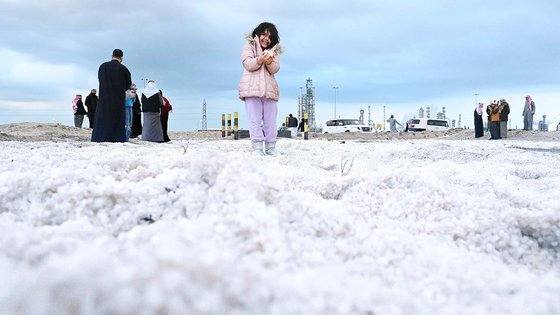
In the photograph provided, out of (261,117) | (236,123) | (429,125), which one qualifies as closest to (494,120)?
(236,123)

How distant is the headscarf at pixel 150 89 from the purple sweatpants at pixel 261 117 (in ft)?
16.0

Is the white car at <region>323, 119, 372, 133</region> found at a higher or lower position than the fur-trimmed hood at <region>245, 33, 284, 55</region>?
lower

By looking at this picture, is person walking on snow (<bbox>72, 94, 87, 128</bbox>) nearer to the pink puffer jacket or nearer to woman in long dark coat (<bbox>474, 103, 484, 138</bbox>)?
the pink puffer jacket

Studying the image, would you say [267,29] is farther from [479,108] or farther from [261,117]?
[479,108]

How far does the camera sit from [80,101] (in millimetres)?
19281

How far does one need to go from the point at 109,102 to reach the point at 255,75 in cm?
335

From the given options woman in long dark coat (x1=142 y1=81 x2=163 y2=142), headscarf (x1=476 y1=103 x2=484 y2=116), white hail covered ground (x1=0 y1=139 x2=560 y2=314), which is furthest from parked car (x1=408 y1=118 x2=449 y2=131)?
white hail covered ground (x1=0 y1=139 x2=560 y2=314)

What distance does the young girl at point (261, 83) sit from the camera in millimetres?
5000

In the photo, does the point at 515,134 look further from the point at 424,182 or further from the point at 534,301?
the point at 534,301

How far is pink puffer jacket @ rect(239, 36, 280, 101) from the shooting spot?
502cm

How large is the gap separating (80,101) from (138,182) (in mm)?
19381

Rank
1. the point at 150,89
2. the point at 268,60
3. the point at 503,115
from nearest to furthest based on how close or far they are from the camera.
→ the point at 268,60 < the point at 150,89 < the point at 503,115

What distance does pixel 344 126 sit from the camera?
36.7 meters

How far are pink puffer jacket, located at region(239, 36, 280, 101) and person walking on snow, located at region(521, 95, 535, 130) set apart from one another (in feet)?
61.6
